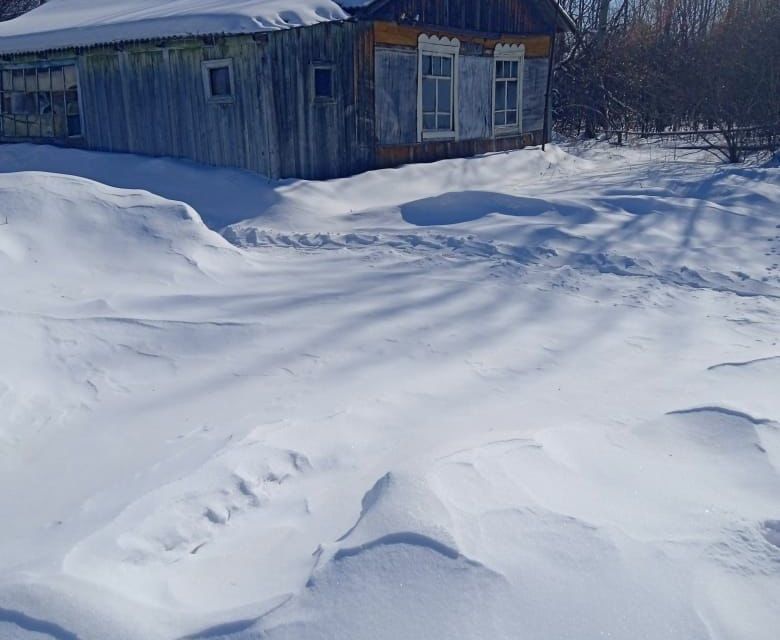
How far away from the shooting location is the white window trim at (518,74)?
14938mm

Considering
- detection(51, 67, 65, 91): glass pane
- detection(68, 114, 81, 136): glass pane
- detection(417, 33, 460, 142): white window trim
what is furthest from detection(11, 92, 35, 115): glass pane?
detection(417, 33, 460, 142): white window trim

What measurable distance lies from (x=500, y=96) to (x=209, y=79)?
6.01 meters

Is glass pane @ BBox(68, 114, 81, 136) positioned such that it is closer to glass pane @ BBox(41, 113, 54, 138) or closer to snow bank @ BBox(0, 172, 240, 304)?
glass pane @ BBox(41, 113, 54, 138)

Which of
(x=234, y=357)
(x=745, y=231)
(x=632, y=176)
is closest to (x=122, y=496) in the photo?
(x=234, y=357)

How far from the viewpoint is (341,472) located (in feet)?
11.2

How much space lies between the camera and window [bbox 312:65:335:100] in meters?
11.7

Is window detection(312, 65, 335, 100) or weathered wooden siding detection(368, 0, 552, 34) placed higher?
weathered wooden siding detection(368, 0, 552, 34)

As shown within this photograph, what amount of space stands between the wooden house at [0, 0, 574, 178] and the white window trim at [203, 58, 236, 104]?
0.02 metres

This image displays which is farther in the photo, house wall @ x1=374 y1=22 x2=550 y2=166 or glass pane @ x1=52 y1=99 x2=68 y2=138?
glass pane @ x1=52 y1=99 x2=68 y2=138

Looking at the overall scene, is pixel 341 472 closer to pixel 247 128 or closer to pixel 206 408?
pixel 206 408

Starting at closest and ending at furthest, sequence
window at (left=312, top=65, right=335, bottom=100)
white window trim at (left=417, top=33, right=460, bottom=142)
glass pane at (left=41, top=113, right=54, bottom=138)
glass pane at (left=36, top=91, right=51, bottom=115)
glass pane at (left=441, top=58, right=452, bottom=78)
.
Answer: window at (left=312, top=65, right=335, bottom=100), white window trim at (left=417, top=33, right=460, bottom=142), glass pane at (left=441, top=58, right=452, bottom=78), glass pane at (left=36, top=91, right=51, bottom=115), glass pane at (left=41, top=113, right=54, bottom=138)

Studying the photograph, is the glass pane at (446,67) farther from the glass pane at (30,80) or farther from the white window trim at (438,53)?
the glass pane at (30,80)

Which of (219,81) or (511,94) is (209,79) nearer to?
(219,81)

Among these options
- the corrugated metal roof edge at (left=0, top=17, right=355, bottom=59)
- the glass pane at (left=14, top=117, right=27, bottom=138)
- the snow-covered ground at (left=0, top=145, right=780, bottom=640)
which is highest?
the corrugated metal roof edge at (left=0, top=17, right=355, bottom=59)
